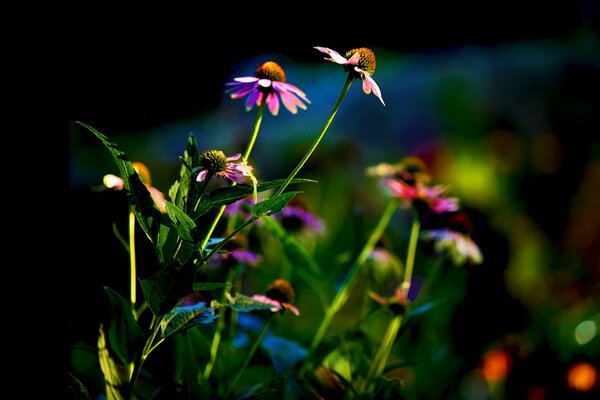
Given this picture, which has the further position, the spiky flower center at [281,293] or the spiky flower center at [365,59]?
the spiky flower center at [281,293]

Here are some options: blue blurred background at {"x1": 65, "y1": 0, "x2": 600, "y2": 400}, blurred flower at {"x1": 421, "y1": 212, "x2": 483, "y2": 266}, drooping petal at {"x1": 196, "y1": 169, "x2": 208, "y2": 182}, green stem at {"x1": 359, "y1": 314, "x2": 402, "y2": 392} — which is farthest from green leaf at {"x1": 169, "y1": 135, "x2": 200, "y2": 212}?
blue blurred background at {"x1": 65, "y1": 0, "x2": 600, "y2": 400}

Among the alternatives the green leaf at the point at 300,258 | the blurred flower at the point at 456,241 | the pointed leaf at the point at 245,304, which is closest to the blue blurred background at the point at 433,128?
the blurred flower at the point at 456,241

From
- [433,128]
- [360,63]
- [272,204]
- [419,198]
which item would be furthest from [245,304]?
[433,128]

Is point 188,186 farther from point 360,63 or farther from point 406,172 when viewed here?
point 406,172

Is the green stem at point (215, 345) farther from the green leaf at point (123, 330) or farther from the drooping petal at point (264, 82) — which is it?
the drooping petal at point (264, 82)

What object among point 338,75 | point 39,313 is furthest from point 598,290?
point 39,313

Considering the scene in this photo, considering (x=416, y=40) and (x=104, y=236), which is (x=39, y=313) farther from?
(x=416, y=40)
